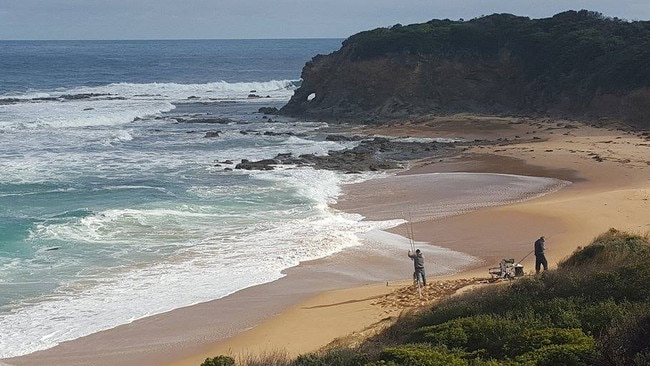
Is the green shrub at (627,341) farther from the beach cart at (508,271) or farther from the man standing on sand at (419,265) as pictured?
the man standing on sand at (419,265)

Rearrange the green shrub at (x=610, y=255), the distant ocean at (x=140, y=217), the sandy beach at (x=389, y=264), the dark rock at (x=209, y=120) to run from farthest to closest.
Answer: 1. the dark rock at (x=209, y=120)
2. the distant ocean at (x=140, y=217)
3. the sandy beach at (x=389, y=264)
4. the green shrub at (x=610, y=255)

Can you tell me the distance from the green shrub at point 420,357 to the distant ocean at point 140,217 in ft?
25.0

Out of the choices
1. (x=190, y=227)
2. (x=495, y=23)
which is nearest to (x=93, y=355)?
(x=190, y=227)

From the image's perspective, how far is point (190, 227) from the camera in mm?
22484

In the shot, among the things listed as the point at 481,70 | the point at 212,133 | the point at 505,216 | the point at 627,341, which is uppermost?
the point at 481,70

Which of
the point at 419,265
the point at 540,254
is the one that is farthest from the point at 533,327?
the point at 540,254

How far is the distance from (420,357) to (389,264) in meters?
10.3

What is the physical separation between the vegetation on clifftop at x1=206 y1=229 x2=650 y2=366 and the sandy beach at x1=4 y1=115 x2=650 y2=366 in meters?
2.05

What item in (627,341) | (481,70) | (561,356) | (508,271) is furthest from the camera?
(481,70)

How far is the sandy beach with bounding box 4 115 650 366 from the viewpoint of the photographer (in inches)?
533

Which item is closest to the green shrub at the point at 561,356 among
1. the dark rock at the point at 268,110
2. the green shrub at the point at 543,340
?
the green shrub at the point at 543,340

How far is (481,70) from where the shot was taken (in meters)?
56.0

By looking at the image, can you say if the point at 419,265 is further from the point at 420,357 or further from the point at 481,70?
the point at 481,70

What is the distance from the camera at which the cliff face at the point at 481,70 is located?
163 feet
